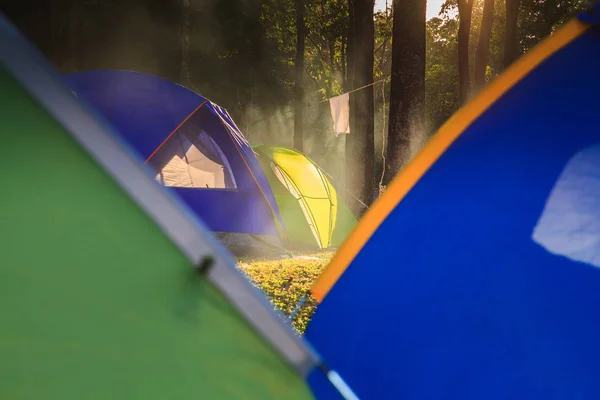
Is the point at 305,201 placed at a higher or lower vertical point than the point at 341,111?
lower

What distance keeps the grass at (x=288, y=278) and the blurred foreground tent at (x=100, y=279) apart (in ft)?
11.7

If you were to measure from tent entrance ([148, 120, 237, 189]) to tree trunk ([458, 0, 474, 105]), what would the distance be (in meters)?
11.2

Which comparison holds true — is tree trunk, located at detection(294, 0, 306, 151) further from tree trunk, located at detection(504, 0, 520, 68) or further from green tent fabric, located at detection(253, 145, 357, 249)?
green tent fabric, located at detection(253, 145, 357, 249)

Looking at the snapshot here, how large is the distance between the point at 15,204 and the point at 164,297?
40 centimetres

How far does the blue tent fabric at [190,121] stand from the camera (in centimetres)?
662

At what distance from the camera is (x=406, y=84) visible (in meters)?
7.33

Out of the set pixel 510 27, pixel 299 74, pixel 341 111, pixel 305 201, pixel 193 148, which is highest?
pixel 510 27

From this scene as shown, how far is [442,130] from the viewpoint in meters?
2.67

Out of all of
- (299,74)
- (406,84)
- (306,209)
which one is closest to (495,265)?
(406,84)

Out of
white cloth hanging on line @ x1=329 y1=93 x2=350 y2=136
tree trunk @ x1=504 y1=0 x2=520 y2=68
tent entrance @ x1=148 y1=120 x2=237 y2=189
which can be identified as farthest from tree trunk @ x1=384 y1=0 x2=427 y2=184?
tree trunk @ x1=504 y1=0 x2=520 y2=68

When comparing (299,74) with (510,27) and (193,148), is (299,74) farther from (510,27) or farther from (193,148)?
(193,148)

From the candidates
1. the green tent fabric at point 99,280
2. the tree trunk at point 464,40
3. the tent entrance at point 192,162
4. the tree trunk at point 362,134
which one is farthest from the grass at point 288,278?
the tree trunk at point 464,40

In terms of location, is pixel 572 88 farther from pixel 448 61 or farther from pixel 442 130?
pixel 448 61

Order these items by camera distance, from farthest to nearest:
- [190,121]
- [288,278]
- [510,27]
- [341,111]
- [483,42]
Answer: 1. [483,42]
2. [510,27]
3. [341,111]
4. [190,121]
5. [288,278]
